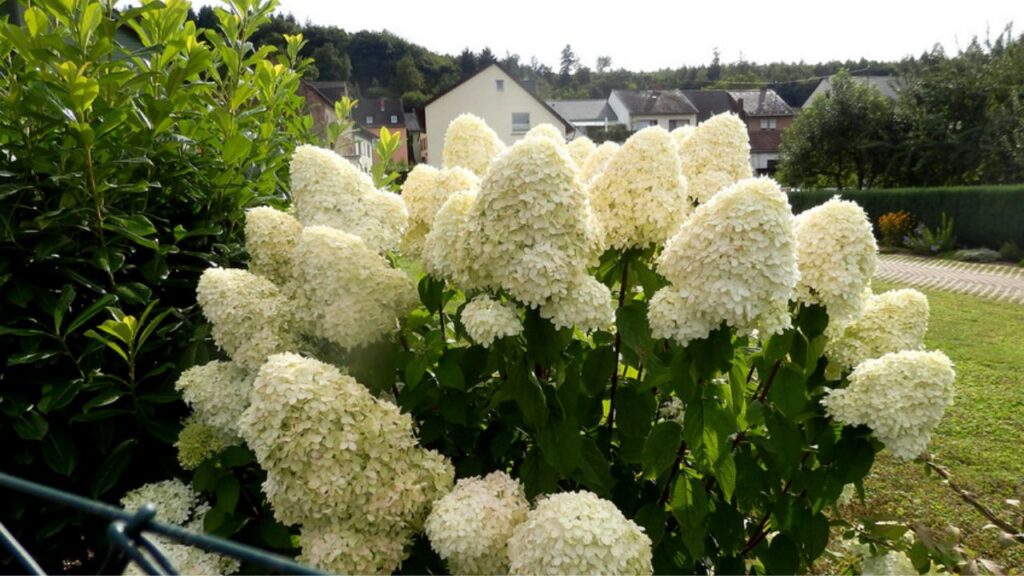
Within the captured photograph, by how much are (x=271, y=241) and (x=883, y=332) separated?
1566 mm

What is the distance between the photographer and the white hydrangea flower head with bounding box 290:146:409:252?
1771 mm

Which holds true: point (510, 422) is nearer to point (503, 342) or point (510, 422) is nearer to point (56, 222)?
point (503, 342)

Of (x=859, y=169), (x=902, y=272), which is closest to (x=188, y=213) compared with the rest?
(x=902, y=272)

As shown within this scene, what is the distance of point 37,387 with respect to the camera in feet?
5.92

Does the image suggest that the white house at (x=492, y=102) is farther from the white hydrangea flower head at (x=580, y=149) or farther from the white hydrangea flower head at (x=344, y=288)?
the white hydrangea flower head at (x=344, y=288)

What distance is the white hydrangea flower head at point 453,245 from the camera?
4.73ft

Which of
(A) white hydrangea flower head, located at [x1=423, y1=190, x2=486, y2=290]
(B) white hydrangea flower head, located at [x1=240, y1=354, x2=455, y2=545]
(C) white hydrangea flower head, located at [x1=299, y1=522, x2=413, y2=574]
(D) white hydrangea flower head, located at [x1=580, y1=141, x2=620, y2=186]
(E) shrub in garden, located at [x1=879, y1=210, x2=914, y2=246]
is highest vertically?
(D) white hydrangea flower head, located at [x1=580, y1=141, x2=620, y2=186]

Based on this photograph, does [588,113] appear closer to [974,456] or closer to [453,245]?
[974,456]

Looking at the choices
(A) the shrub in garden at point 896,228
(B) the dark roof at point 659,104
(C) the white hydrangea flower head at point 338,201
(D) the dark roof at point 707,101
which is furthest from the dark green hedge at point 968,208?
(D) the dark roof at point 707,101

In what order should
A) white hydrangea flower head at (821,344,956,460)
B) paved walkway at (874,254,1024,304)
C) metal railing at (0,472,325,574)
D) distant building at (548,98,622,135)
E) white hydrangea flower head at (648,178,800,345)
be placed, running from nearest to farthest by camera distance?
1. metal railing at (0,472,325,574)
2. white hydrangea flower head at (648,178,800,345)
3. white hydrangea flower head at (821,344,956,460)
4. paved walkway at (874,254,1024,304)
5. distant building at (548,98,622,135)

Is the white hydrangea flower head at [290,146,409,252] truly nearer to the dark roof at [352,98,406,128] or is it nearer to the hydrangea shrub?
the hydrangea shrub

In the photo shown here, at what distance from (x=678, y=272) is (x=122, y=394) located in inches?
55.9

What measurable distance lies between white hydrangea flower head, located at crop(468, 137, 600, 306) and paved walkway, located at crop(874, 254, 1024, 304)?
1040 cm

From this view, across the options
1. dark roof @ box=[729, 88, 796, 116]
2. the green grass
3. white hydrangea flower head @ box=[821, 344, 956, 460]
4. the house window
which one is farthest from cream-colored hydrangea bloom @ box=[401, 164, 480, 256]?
dark roof @ box=[729, 88, 796, 116]
